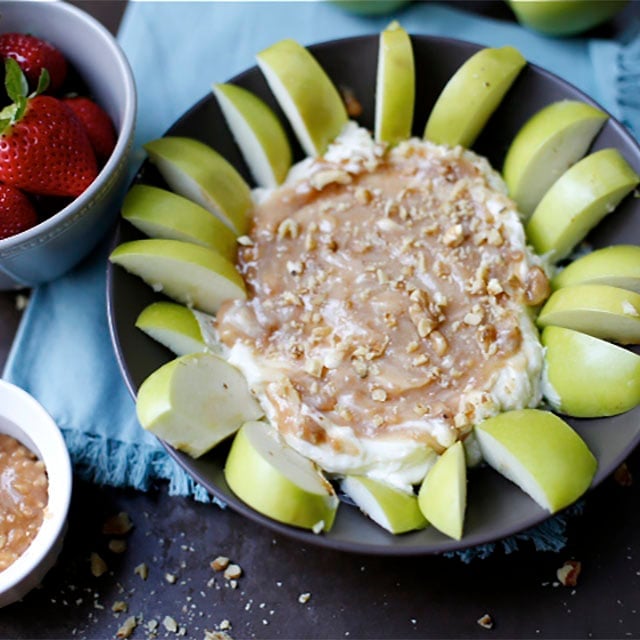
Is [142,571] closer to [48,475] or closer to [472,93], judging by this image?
[48,475]

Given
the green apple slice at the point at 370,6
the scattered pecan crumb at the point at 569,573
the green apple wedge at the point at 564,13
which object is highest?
the green apple wedge at the point at 564,13

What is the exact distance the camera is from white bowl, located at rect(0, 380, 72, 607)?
151 cm

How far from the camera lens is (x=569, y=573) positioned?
1615 mm

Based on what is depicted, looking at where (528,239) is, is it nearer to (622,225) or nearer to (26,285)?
(622,225)

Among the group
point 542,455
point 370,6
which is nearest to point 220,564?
point 542,455

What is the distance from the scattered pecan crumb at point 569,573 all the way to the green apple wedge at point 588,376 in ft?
0.90

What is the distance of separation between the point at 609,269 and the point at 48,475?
1017 mm

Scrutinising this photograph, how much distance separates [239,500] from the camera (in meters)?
1.48

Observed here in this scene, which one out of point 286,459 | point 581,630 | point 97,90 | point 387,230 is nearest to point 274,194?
point 387,230

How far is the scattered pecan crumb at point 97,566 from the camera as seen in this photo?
163 cm

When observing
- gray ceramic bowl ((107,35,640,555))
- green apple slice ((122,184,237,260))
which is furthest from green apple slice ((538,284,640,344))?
green apple slice ((122,184,237,260))

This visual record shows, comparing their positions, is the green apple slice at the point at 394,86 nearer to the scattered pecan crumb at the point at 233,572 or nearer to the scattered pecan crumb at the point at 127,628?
the scattered pecan crumb at the point at 233,572

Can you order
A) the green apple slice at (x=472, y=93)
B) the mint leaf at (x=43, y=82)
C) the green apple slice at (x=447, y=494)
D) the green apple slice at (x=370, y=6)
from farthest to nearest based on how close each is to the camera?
the green apple slice at (x=370, y=6) → the green apple slice at (x=472, y=93) → the mint leaf at (x=43, y=82) → the green apple slice at (x=447, y=494)

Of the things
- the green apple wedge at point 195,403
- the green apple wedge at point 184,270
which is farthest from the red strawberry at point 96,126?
the green apple wedge at point 195,403
